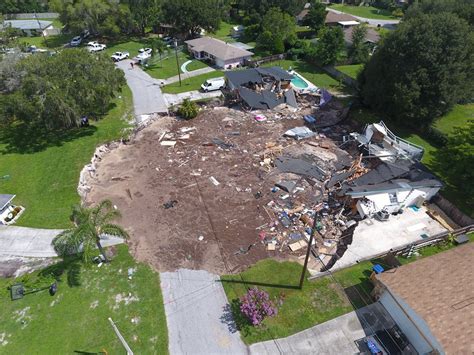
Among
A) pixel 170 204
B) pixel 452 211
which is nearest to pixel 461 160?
pixel 452 211

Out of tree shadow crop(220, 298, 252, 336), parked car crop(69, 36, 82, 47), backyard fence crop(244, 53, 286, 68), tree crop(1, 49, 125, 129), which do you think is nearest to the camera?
tree shadow crop(220, 298, 252, 336)

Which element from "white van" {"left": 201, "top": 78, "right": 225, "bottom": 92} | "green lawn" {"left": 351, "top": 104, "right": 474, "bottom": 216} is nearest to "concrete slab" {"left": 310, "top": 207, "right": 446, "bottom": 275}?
"green lawn" {"left": 351, "top": 104, "right": 474, "bottom": 216}

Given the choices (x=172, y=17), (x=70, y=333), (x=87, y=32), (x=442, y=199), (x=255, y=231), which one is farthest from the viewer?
(x=87, y=32)

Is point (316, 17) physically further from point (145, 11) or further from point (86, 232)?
point (86, 232)

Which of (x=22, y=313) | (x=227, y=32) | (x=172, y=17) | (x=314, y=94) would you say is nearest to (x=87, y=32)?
(x=172, y=17)

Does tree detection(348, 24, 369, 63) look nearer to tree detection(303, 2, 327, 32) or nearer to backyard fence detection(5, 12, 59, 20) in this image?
tree detection(303, 2, 327, 32)

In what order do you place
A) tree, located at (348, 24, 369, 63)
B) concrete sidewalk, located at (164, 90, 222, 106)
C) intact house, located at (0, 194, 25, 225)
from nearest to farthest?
1. intact house, located at (0, 194, 25, 225)
2. concrete sidewalk, located at (164, 90, 222, 106)
3. tree, located at (348, 24, 369, 63)

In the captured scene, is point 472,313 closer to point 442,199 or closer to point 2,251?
point 442,199
